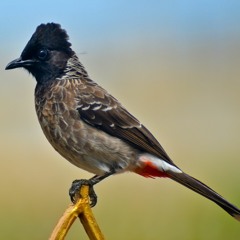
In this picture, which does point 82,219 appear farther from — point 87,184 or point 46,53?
point 46,53

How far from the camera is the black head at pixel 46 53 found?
4.45 meters

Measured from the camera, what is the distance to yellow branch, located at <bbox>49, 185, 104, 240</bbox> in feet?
10.7

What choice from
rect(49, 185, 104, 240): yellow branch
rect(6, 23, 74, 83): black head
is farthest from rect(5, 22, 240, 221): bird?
rect(49, 185, 104, 240): yellow branch

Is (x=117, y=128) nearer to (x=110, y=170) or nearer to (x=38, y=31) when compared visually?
(x=110, y=170)

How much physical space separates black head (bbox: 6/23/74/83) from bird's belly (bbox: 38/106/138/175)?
0.73ft

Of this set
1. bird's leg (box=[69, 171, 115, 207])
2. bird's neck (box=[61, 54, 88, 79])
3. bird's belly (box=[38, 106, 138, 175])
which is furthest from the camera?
bird's neck (box=[61, 54, 88, 79])

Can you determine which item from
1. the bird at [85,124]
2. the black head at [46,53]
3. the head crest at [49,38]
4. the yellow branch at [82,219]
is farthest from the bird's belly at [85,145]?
the yellow branch at [82,219]

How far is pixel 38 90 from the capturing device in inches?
180

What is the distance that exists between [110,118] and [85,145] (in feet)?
0.62

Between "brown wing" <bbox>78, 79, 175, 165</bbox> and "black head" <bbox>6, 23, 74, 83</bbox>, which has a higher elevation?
"black head" <bbox>6, 23, 74, 83</bbox>

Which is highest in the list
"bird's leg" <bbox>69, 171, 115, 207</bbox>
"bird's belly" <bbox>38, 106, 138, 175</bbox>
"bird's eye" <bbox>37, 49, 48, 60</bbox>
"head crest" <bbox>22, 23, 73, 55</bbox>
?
"head crest" <bbox>22, 23, 73, 55</bbox>

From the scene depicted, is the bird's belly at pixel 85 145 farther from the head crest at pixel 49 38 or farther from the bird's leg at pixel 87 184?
the head crest at pixel 49 38

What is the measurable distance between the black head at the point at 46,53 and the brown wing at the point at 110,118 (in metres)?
0.18

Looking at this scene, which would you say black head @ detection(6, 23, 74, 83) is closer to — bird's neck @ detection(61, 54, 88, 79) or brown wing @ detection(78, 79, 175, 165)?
bird's neck @ detection(61, 54, 88, 79)
